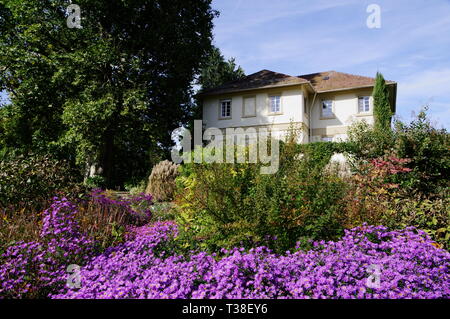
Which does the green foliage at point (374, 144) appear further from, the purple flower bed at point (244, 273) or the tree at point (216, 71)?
the tree at point (216, 71)

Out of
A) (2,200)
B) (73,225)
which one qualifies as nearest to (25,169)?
(2,200)

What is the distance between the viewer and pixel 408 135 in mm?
8383

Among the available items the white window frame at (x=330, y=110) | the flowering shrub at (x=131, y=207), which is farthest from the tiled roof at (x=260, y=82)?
the flowering shrub at (x=131, y=207)

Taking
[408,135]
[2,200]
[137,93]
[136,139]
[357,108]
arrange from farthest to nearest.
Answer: [357,108]
[136,139]
[137,93]
[408,135]
[2,200]

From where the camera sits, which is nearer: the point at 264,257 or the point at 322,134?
the point at 264,257

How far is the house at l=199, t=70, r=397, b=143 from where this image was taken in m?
21.9

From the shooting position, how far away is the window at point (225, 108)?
2345cm

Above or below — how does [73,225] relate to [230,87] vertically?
below

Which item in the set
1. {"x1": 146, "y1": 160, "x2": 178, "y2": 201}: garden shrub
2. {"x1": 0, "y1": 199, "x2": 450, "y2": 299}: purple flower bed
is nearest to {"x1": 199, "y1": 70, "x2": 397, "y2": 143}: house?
{"x1": 146, "y1": 160, "x2": 178, "y2": 201}: garden shrub

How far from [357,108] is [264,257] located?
20918 mm

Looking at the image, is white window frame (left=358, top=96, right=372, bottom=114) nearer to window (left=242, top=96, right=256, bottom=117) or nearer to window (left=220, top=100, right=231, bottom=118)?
window (left=242, top=96, right=256, bottom=117)

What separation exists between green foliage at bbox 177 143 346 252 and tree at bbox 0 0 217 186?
404 inches

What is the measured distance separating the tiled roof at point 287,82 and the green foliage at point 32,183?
1638 cm
